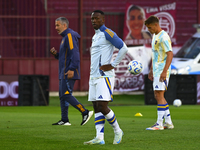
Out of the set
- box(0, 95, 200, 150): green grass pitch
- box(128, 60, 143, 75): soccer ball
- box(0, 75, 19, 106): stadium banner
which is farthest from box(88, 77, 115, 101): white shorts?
box(0, 75, 19, 106): stadium banner

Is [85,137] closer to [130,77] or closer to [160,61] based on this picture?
[160,61]

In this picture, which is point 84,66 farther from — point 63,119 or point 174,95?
point 63,119

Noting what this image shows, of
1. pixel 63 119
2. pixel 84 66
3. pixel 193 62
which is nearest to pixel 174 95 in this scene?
pixel 193 62

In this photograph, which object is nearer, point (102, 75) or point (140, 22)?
point (102, 75)

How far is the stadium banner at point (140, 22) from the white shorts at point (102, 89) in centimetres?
2248

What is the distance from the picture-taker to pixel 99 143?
6.54m

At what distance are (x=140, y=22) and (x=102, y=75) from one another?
23.0 metres

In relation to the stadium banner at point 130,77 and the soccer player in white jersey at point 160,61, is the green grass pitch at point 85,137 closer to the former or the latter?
the soccer player in white jersey at point 160,61

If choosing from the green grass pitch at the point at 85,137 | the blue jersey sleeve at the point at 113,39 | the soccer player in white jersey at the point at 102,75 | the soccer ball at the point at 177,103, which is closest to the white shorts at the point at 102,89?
the soccer player in white jersey at the point at 102,75

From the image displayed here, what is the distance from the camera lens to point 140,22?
29234 mm

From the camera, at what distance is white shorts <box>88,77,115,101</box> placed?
21.4 feet

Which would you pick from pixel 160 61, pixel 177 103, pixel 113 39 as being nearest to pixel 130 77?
pixel 177 103

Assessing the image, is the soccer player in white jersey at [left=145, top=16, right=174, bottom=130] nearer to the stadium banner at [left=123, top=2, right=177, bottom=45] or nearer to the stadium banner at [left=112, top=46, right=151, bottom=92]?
the stadium banner at [left=112, top=46, right=151, bottom=92]

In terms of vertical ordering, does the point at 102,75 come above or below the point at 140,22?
below
